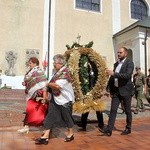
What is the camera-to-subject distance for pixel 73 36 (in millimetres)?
22734

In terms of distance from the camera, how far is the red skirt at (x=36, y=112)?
6352 millimetres

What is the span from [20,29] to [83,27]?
488 centimetres

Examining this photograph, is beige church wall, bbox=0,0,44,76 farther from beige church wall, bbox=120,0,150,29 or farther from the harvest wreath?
the harvest wreath

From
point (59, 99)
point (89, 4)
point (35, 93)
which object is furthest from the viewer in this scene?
point (89, 4)

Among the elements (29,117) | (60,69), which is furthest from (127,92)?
(29,117)

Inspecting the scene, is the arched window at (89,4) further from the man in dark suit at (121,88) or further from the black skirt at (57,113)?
the black skirt at (57,113)

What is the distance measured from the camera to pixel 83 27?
23188 millimetres

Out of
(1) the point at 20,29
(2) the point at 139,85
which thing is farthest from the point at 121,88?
(1) the point at 20,29

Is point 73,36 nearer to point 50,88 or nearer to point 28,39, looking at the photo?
point 28,39

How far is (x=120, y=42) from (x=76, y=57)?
17235 mm

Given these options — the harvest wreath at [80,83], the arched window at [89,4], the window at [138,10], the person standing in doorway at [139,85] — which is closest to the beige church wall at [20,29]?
the arched window at [89,4]

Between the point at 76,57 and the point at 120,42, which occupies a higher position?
the point at 120,42

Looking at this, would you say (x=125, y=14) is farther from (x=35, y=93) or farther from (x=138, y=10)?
A: (x=35, y=93)

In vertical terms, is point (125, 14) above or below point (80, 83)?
above
